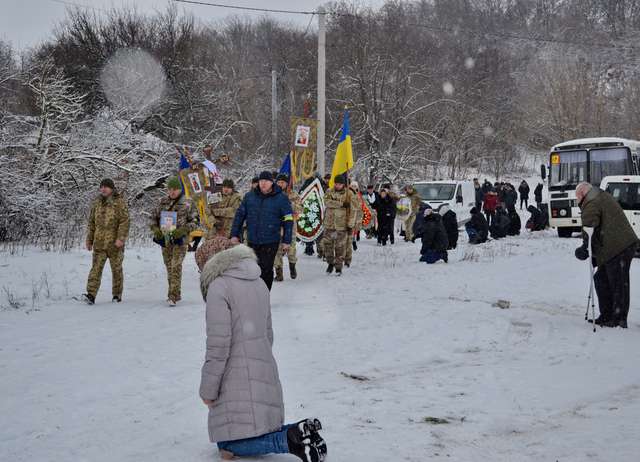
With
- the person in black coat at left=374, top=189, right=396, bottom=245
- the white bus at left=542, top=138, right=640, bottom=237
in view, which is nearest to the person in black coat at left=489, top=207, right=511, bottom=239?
the white bus at left=542, top=138, right=640, bottom=237

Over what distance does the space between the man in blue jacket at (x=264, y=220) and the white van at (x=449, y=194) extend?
1458 centimetres

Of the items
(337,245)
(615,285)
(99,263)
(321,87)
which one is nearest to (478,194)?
(321,87)

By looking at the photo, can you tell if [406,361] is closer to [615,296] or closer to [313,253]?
[615,296]

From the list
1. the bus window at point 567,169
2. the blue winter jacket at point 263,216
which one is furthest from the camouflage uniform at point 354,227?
the bus window at point 567,169

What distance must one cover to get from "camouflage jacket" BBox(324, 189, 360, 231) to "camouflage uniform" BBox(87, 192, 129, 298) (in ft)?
14.7

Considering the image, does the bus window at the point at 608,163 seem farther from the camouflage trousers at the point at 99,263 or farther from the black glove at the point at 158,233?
the camouflage trousers at the point at 99,263

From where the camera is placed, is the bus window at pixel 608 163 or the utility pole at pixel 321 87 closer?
the utility pole at pixel 321 87

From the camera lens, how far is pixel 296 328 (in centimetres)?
882

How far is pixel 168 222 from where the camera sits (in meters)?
10.2

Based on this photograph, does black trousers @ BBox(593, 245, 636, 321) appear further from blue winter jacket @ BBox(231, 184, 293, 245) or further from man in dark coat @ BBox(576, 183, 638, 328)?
blue winter jacket @ BBox(231, 184, 293, 245)

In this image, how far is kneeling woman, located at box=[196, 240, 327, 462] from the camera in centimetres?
406

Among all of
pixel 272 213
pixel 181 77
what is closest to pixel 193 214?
pixel 272 213

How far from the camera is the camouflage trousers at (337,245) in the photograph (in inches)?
543

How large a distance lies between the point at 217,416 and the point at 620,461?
2477 mm
